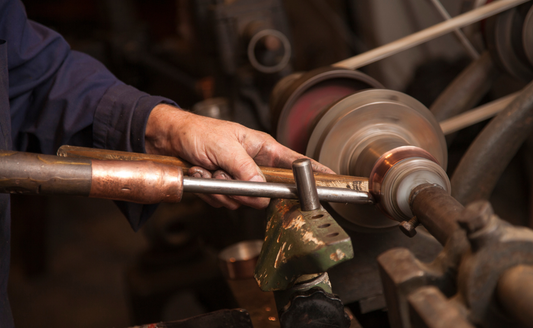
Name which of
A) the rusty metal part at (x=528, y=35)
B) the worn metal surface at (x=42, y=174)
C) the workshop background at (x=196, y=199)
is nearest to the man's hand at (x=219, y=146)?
the worn metal surface at (x=42, y=174)

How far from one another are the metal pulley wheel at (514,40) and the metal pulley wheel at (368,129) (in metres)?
0.53

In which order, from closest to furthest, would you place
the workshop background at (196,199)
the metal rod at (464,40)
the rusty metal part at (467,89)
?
1. the rusty metal part at (467,89)
2. the metal rod at (464,40)
3. the workshop background at (196,199)

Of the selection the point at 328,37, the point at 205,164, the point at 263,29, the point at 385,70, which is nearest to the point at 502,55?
the point at 385,70

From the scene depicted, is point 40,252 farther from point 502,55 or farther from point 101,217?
point 502,55

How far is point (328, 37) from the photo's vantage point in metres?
2.36

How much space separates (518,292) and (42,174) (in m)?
0.57

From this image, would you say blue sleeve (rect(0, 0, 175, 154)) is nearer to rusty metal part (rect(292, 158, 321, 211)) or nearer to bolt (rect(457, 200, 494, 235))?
rusty metal part (rect(292, 158, 321, 211))

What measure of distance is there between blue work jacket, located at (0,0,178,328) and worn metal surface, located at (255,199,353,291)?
1.32 feet

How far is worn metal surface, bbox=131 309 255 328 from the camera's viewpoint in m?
0.73

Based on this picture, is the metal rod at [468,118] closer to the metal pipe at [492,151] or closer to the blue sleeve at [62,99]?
the metal pipe at [492,151]

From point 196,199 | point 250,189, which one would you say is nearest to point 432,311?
point 250,189

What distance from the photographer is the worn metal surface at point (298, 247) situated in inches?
22.0

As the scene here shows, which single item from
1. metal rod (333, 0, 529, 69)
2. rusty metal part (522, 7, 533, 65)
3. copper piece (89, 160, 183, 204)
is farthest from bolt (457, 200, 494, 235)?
rusty metal part (522, 7, 533, 65)

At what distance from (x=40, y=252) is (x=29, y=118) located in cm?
181
